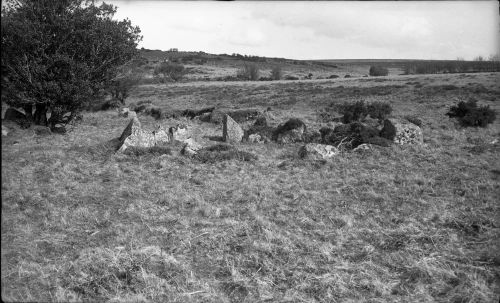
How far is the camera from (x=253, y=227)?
7.62 meters

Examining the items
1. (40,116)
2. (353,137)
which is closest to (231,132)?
(353,137)

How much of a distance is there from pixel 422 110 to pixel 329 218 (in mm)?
20023

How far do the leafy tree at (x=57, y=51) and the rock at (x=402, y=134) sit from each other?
13295 mm

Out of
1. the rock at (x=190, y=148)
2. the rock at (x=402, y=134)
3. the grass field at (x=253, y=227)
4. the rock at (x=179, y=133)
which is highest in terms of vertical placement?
the rock at (x=402, y=134)

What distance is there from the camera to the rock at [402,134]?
15.3 metres

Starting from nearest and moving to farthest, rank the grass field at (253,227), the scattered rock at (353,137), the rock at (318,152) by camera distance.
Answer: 1. the grass field at (253,227)
2. the rock at (318,152)
3. the scattered rock at (353,137)

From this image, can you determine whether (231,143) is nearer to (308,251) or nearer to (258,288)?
(308,251)

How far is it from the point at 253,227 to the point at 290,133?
993 centimetres

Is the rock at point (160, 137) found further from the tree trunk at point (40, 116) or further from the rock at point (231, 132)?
the tree trunk at point (40, 116)

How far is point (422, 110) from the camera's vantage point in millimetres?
24953

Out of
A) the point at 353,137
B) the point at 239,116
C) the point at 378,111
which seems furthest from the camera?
the point at 239,116

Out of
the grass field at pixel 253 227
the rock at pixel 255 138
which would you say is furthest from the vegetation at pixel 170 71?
the grass field at pixel 253 227

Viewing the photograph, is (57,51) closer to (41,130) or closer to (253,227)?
(41,130)

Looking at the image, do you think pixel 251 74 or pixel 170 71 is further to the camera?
pixel 170 71
